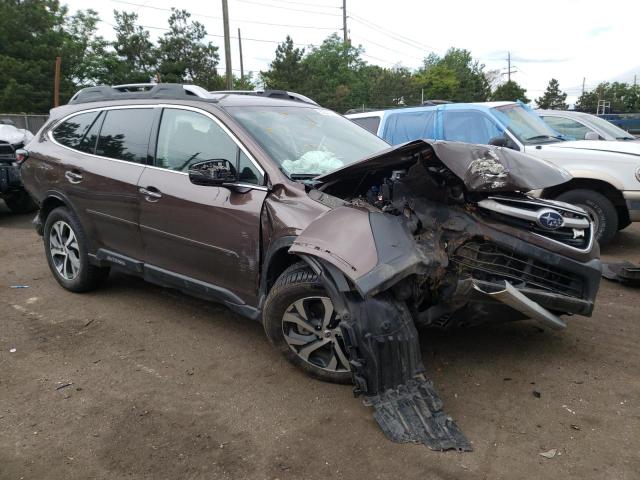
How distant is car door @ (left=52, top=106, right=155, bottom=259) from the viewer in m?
4.13

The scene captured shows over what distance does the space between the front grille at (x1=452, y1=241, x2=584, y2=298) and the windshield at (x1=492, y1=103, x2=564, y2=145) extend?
13.7 ft

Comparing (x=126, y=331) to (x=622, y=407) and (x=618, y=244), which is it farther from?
(x=618, y=244)

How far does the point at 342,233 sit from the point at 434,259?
531 mm

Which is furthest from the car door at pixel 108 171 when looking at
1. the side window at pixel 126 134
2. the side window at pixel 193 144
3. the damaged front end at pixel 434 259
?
the damaged front end at pixel 434 259

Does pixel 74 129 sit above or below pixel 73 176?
above

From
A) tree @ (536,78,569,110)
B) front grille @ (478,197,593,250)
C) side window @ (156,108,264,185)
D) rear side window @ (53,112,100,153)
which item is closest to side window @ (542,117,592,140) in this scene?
front grille @ (478,197,593,250)

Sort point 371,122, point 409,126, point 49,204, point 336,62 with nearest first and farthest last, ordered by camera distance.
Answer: point 49,204 → point 409,126 → point 371,122 → point 336,62

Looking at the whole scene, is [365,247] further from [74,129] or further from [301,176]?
[74,129]

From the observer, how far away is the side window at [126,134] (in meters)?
4.14

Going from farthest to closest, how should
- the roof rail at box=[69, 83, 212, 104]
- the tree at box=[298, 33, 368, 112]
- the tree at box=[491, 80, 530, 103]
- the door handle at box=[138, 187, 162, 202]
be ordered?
the tree at box=[298, 33, 368, 112]
the tree at box=[491, 80, 530, 103]
the roof rail at box=[69, 83, 212, 104]
the door handle at box=[138, 187, 162, 202]

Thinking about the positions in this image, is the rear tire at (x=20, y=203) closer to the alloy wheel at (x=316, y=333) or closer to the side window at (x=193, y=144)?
the side window at (x=193, y=144)

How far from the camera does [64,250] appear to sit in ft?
16.1

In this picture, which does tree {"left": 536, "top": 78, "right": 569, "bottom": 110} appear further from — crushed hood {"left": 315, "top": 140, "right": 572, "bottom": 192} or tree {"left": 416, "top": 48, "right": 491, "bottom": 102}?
crushed hood {"left": 315, "top": 140, "right": 572, "bottom": 192}

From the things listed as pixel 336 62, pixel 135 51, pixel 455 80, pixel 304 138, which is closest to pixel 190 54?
pixel 135 51
